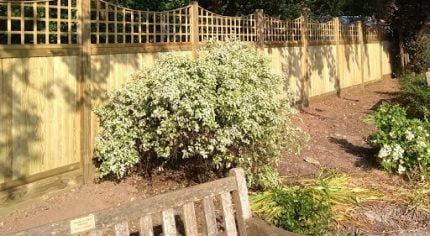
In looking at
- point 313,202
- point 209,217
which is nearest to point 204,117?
point 313,202

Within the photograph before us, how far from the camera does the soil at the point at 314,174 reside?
17.0 ft

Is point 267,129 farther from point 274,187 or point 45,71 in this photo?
point 45,71

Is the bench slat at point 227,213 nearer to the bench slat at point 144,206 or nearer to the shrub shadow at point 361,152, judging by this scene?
the bench slat at point 144,206

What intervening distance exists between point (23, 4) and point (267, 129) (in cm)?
284

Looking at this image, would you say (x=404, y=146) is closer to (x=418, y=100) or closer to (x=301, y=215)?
(x=301, y=215)

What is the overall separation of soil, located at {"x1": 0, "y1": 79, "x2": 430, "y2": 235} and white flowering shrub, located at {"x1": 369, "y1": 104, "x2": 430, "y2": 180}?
0.18m

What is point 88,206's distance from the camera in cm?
555

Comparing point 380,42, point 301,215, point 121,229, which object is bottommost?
point 301,215

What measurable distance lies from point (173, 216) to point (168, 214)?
5 cm

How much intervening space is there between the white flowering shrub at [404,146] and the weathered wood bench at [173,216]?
353 cm

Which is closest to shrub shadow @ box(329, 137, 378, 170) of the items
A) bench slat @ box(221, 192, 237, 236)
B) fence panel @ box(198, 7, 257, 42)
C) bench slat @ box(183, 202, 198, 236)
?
fence panel @ box(198, 7, 257, 42)

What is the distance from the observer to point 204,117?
5.32 m

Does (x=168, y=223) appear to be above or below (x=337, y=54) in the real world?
below

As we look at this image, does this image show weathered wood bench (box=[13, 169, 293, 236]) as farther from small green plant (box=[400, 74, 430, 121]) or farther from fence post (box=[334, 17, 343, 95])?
fence post (box=[334, 17, 343, 95])
